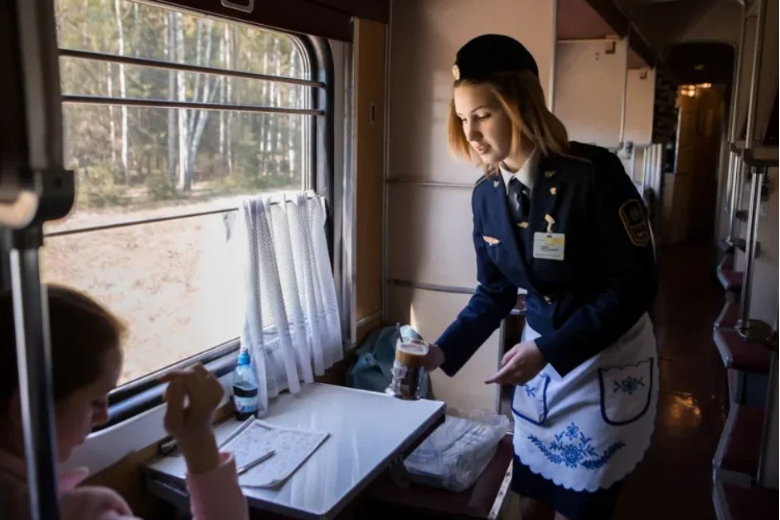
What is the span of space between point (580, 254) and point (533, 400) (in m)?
0.43

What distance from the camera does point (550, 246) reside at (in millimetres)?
1792

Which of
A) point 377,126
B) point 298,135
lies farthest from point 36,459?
point 377,126

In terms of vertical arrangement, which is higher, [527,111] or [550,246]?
[527,111]

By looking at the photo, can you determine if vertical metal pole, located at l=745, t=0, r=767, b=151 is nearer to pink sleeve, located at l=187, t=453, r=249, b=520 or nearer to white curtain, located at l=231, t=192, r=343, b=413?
pink sleeve, located at l=187, t=453, r=249, b=520

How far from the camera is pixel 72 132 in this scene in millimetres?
1813

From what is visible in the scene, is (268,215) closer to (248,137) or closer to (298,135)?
(248,137)

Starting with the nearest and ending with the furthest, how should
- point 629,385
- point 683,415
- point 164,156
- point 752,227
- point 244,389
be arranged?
1. point 752,227
2. point 629,385
3. point 164,156
4. point 244,389
5. point 683,415

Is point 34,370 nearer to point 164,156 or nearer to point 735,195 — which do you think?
point 164,156

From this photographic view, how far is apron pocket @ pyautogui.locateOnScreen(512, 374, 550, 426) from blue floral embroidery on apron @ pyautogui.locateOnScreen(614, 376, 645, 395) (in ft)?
0.59

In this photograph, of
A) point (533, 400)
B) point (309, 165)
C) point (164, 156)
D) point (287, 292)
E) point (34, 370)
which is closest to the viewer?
point (34, 370)

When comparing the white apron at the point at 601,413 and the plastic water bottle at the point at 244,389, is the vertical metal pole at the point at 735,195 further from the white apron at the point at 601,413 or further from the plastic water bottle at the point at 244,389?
the plastic water bottle at the point at 244,389

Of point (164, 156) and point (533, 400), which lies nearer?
point (533, 400)

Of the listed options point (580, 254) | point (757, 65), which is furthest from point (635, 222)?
point (757, 65)

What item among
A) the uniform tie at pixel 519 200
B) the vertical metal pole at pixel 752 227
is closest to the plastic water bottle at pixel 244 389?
the uniform tie at pixel 519 200
